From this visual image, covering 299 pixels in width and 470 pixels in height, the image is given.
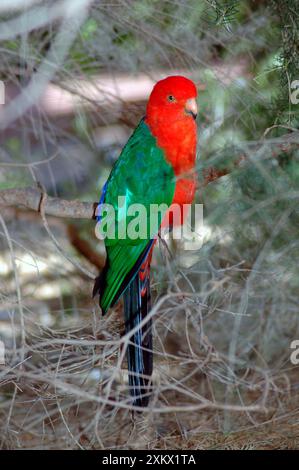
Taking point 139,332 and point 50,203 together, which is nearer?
point 139,332

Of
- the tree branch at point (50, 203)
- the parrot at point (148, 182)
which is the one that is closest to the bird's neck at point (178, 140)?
the parrot at point (148, 182)

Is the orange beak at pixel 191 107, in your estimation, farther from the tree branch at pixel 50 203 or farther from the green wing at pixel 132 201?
the tree branch at pixel 50 203

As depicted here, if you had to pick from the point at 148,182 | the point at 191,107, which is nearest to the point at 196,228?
the point at 148,182

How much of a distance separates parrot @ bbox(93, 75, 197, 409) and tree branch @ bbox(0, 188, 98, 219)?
64mm

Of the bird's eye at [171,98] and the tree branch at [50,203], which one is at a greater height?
the bird's eye at [171,98]

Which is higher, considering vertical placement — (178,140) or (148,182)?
(178,140)

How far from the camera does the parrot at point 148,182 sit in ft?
6.86

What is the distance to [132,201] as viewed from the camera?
2.18 m

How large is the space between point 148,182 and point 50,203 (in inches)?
12.9

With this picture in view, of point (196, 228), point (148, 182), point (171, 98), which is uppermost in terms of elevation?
point (171, 98)

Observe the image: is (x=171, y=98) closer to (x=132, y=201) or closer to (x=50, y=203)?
(x=132, y=201)

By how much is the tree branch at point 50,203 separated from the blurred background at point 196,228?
6 cm

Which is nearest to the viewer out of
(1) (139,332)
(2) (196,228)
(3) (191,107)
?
(1) (139,332)

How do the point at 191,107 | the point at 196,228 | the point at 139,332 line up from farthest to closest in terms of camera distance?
the point at 196,228 → the point at 191,107 → the point at 139,332
